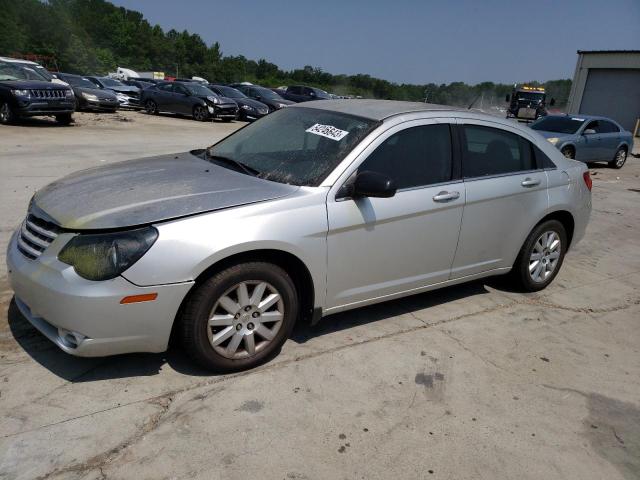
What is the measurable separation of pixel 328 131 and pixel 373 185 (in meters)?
0.72

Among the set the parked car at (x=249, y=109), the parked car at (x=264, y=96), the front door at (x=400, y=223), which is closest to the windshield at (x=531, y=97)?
the parked car at (x=264, y=96)

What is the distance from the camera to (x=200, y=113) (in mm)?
21891

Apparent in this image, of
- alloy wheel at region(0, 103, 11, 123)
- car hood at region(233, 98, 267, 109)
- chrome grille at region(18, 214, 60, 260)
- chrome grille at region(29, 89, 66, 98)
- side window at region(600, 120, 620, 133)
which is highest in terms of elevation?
side window at region(600, 120, 620, 133)

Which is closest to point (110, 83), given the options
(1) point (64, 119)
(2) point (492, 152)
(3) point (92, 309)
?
(1) point (64, 119)

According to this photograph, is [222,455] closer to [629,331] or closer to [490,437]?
[490,437]

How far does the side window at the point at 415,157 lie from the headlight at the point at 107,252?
4.85 ft

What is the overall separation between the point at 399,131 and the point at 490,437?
2.07 meters

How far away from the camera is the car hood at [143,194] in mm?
3023

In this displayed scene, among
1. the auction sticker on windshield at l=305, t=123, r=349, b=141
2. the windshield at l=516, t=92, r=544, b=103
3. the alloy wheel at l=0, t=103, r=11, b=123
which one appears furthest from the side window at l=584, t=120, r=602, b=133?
the windshield at l=516, t=92, r=544, b=103

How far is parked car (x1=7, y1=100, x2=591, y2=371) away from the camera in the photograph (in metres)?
2.92

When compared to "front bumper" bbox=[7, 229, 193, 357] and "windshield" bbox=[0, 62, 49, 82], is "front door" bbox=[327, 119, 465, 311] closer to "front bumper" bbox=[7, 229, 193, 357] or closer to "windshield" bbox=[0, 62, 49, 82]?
"front bumper" bbox=[7, 229, 193, 357]

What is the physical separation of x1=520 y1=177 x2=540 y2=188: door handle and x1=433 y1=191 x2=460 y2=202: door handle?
838 mm

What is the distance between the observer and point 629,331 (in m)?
4.49

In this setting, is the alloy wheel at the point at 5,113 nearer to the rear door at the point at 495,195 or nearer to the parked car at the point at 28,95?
the parked car at the point at 28,95
